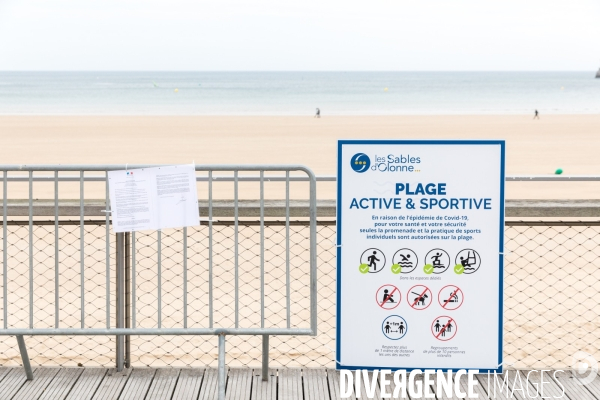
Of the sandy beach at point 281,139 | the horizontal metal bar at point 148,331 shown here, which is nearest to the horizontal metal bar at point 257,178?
the horizontal metal bar at point 148,331

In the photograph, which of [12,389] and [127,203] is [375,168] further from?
[12,389]

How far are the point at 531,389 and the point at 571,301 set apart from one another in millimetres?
3172

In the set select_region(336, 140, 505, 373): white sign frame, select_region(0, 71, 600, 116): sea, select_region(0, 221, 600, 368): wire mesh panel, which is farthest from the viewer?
select_region(0, 71, 600, 116): sea

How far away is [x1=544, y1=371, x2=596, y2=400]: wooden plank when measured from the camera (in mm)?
4621

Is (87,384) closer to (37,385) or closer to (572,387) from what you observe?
(37,385)

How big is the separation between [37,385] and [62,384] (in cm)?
15

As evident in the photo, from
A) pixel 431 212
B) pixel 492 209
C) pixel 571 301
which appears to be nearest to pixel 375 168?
pixel 431 212

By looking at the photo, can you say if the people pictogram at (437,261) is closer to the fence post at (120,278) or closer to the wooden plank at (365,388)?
the wooden plank at (365,388)

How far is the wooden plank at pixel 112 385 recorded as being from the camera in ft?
15.1

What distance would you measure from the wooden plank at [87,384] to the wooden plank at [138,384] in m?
0.18

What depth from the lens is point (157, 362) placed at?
19.6 feet

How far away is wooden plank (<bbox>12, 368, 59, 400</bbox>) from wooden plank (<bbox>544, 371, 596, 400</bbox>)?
3072mm

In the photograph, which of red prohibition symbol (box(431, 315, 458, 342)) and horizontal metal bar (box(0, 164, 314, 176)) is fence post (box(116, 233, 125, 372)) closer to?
horizontal metal bar (box(0, 164, 314, 176))

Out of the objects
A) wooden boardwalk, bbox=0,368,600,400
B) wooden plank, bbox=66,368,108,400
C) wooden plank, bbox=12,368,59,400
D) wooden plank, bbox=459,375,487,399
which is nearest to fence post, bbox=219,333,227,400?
wooden boardwalk, bbox=0,368,600,400
